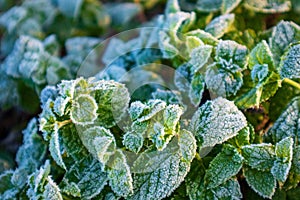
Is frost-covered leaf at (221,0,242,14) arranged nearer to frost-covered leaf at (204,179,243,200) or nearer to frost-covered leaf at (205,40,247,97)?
frost-covered leaf at (205,40,247,97)

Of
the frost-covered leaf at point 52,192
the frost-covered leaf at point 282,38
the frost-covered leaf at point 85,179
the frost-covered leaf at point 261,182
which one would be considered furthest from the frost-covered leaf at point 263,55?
the frost-covered leaf at point 52,192

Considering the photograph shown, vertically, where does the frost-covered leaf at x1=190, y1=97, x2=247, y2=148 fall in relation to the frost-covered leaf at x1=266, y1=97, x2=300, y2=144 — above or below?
above

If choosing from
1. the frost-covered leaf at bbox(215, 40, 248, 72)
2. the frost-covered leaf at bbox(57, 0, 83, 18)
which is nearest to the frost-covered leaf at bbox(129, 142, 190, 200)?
the frost-covered leaf at bbox(215, 40, 248, 72)

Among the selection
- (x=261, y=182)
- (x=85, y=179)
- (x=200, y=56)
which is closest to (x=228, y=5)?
(x=200, y=56)

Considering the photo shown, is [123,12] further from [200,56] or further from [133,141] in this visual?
[133,141]

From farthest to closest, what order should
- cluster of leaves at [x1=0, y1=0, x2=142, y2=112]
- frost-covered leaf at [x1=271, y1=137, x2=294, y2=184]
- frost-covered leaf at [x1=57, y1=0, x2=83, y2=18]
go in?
frost-covered leaf at [x1=57, y1=0, x2=83, y2=18]
cluster of leaves at [x1=0, y1=0, x2=142, y2=112]
frost-covered leaf at [x1=271, y1=137, x2=294, y2=184]

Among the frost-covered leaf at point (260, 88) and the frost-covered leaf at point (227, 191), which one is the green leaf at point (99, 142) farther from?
the frost-covered leaf at point (260, 88)
